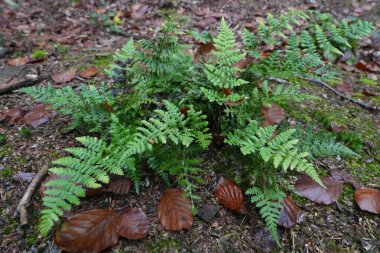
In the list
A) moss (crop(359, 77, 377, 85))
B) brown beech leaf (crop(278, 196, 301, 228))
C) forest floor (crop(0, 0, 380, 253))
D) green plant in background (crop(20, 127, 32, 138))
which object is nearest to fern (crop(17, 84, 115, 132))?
forest floor (crop(0, 0, 380, 253))

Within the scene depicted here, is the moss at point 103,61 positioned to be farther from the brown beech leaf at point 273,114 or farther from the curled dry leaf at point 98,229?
the curled dry leaf at point 98,229

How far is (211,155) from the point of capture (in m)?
2.78

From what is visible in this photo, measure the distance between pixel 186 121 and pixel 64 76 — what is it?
200cm

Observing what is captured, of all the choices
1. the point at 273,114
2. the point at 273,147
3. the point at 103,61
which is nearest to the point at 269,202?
the point at 273,147

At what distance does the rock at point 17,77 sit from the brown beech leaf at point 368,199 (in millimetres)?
3468

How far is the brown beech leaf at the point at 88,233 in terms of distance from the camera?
80.0 inches

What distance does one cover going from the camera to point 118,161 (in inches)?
85.9

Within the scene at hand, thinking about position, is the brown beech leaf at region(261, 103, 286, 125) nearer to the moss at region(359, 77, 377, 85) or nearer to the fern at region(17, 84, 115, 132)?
the fern at region(17, 84, 115, 132)

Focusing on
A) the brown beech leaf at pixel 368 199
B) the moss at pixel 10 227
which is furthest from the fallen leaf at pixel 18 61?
the brown beech leaf at pixel 368 199

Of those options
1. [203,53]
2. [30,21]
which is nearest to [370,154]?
[203,53]

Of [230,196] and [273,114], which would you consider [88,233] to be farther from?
[273,114]

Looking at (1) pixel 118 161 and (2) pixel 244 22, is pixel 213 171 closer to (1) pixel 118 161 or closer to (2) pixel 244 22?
(1) pixel 118 161

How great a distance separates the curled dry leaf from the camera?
6.68 feet

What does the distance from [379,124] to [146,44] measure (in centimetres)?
269
